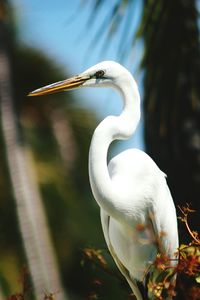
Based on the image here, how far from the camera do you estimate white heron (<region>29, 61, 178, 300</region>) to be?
2.88 m

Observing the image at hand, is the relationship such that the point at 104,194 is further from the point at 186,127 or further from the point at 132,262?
the point at 186,127

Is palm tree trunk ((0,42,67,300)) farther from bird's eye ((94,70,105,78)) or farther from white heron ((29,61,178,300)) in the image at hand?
bird's eye ((94,70,105,78))

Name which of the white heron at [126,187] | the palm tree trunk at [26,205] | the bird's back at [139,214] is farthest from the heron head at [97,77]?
the palm tree trunk at [26,205]

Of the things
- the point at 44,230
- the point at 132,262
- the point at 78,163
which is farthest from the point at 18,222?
the point at 78,163

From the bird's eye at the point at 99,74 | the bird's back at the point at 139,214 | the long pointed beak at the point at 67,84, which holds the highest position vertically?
the bird's eye at the point at 99,74

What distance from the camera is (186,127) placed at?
417cm

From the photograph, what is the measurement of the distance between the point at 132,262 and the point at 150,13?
1.55 m

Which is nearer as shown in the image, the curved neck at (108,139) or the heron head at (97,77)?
the curved neck at (108,139)

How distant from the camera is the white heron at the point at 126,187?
2.88 metres

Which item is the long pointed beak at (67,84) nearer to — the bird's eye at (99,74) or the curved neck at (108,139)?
the bird's eye at (99,74)

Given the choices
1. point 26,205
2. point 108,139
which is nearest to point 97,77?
point 108,139

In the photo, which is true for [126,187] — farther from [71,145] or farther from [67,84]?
[71,145]

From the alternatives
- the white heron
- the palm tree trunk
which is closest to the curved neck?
the white heron

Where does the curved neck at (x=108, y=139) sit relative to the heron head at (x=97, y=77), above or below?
below
